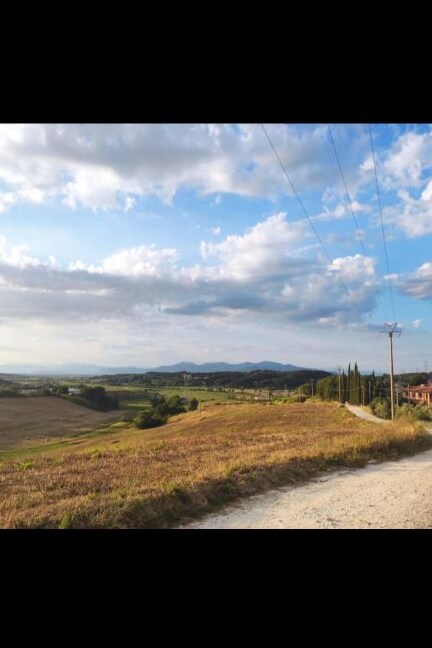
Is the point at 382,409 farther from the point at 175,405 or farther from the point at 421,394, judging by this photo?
the point at 421,394

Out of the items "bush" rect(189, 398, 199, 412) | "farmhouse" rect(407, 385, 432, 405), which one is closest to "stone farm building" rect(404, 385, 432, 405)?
"farmhouse" rect(407, 385, 432, 405)

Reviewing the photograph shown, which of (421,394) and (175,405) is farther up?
(421,394)

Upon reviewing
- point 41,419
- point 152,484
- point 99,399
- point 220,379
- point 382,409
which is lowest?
point 41,419

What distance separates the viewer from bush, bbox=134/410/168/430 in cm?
5206

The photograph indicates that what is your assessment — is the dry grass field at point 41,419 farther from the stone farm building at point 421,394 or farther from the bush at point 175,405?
the stone farm building at point 421,394

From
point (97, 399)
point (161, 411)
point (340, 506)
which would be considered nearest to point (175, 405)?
point (161, 411)

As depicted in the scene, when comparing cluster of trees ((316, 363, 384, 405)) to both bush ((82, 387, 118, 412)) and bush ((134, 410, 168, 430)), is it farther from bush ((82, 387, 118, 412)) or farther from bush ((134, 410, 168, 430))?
bush ((82, 387, 118, 412))

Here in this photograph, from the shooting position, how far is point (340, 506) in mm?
6352

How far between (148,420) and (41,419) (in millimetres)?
11269

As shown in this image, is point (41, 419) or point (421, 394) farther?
point (421, 394)

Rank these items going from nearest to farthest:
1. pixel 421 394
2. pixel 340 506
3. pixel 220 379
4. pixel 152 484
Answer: pixel 340 506 → pixel 152 484 → pixel 421 394 → pixel 220 379

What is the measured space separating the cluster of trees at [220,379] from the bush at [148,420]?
22130mm
